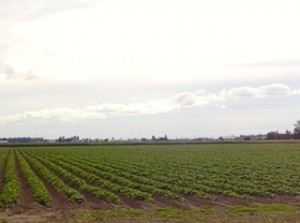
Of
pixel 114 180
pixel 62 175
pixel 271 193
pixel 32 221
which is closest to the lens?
pixel 32 221

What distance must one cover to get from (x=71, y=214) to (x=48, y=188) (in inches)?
329

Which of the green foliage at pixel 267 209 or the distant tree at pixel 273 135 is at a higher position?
the distant tree at pixel 273 135

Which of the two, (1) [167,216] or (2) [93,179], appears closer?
(1) [167,216]

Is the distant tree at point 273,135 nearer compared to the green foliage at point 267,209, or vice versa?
the green foliage at point 267,209

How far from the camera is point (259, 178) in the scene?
2741 centimetres

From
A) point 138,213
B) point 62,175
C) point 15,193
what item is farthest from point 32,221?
point 62,175

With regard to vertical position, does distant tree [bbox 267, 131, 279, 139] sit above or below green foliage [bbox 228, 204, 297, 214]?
above

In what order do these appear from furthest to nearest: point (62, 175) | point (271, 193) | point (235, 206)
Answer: point (62, 175)
point (271, 193)
point (235, 206)

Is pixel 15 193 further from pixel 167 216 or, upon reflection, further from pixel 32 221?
→ pixel 167 216

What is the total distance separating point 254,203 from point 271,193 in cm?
331

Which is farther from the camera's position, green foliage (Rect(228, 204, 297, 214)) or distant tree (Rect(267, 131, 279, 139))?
distant tree (Rect(267, 131, 279, 139))

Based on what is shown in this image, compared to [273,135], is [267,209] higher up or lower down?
lower down

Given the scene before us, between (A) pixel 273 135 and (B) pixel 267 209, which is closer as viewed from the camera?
(B) pixel 267 209

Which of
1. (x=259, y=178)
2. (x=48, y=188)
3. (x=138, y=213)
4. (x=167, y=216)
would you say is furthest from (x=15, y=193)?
(x=259, y=178)
